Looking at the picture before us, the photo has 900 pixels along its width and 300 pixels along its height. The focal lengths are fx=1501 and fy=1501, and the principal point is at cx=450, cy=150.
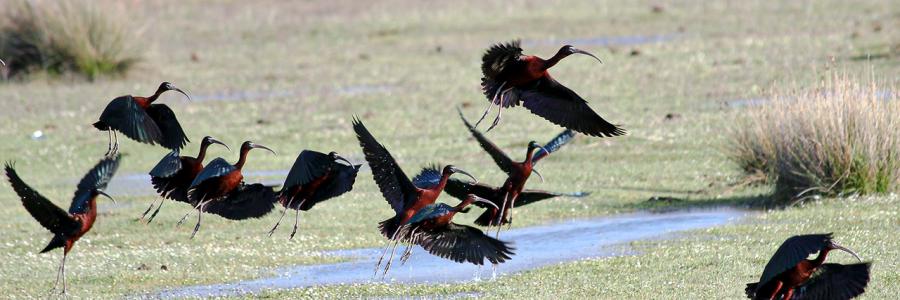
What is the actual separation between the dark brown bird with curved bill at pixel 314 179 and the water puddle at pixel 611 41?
19905 millimetres

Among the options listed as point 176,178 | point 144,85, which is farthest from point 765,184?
point 144,85

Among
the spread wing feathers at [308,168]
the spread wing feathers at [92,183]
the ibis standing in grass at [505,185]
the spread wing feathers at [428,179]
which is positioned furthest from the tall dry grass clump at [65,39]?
the spread wing feathers at [308,168]

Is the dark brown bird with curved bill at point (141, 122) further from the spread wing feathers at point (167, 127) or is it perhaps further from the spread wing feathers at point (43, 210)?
the spread wing feathers at point (43, 210)

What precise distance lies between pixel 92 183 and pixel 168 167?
136 cm

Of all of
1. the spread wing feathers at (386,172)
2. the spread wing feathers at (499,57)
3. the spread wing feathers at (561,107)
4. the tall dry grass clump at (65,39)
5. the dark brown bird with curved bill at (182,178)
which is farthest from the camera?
the tall dry grass clump at (65,39)

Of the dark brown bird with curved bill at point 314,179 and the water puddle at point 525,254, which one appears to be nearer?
the dark brown bird with curved bill at point 314,179

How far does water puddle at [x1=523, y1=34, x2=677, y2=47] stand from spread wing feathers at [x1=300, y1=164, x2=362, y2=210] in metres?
19.9

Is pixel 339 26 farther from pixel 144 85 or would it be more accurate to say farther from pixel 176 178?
pixel 176 178

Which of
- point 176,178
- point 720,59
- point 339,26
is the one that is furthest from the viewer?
point 339,26

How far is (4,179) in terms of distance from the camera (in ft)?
60.6

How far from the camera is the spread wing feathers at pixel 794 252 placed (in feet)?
28.7

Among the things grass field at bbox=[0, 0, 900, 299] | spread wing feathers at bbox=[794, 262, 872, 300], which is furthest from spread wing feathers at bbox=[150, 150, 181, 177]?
spread wing feathers at bbox=[794, 262, 872, 300]

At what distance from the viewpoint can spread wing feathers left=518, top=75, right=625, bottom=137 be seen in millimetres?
10836

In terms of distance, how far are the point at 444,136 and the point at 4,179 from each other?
5.75m
